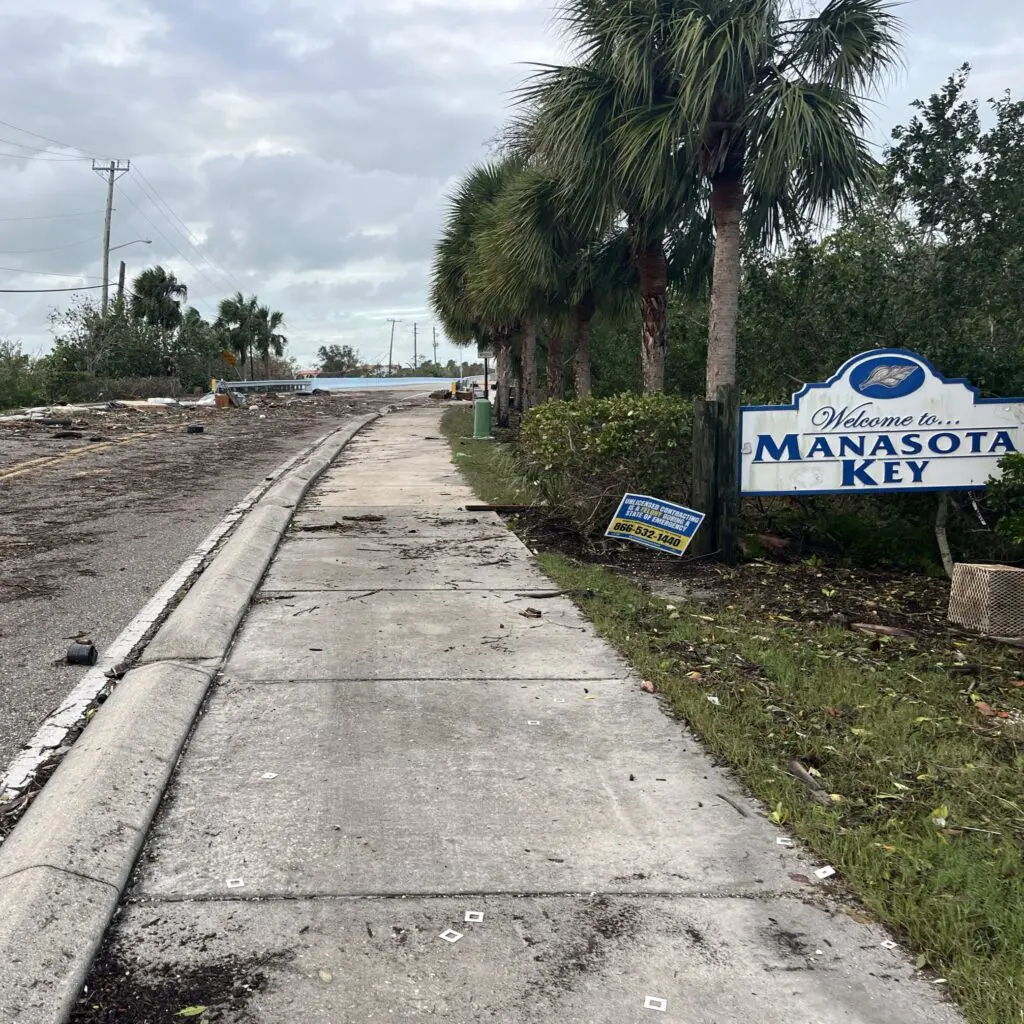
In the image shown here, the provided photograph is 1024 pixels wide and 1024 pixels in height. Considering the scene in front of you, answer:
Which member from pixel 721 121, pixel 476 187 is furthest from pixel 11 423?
pixel 721 121

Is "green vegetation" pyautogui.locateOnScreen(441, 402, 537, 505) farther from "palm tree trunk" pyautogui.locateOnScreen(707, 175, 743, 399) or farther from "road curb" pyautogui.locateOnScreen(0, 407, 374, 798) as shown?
"road curb" pyautogui.locateOnScreen(0, 407, 374, 798)

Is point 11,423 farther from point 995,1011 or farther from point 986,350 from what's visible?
point 995,1011

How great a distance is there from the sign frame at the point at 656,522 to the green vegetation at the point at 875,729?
497 millimetres

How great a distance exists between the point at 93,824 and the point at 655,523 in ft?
18.1

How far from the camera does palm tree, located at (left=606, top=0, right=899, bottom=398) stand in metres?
8.76

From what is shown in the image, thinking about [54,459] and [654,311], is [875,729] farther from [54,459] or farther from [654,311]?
[54,459]

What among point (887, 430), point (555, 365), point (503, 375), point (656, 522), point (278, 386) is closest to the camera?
point (887, 430)

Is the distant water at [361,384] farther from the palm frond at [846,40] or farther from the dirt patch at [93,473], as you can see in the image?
the palm frond at [846,40]

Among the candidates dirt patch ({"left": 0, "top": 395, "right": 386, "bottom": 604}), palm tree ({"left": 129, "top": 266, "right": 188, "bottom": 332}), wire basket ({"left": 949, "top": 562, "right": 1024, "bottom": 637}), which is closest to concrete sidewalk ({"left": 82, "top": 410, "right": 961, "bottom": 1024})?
wire basket ({"left": 949, "top": 562, "right": 1024, "bottom": 637})

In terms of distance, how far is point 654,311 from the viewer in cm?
1249

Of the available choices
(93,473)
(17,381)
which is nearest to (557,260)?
(93,473)

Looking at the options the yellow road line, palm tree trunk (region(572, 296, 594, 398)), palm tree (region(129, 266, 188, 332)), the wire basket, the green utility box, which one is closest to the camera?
the wire basket

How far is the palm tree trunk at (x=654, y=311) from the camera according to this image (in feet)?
40.4

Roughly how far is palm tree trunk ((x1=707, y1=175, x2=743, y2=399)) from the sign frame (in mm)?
1839
